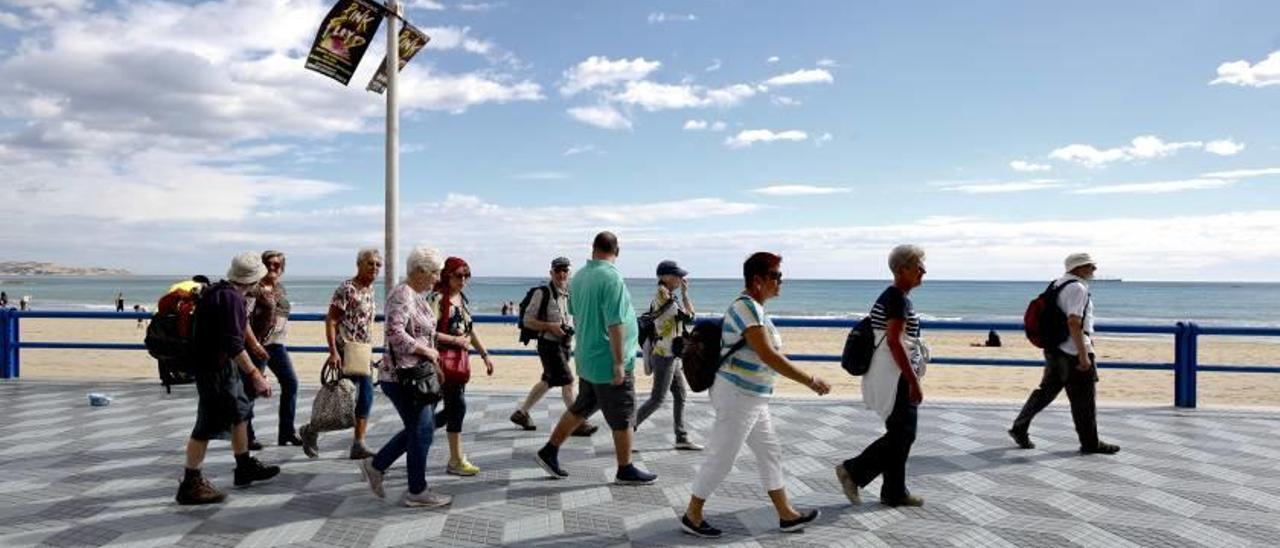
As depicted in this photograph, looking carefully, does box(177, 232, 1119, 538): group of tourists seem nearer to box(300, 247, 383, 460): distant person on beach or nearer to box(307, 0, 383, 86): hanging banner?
box(300, 247, 383, 460): distant person on beach

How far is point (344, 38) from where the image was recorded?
9602 millimetres

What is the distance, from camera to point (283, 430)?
6480mm

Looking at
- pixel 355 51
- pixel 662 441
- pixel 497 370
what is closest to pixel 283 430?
pixel 662 441

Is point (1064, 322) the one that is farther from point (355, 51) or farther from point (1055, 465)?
point (355, 51)

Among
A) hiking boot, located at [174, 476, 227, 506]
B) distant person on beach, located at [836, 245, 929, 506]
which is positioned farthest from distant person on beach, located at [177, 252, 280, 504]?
distant person on beach, located at [836, 245, 929, 506]

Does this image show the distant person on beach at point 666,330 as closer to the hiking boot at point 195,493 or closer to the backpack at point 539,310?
the backpack at point 539,310

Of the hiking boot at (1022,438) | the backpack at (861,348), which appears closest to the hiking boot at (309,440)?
the backpack at (861,348)

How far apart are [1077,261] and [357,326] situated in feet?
18.5

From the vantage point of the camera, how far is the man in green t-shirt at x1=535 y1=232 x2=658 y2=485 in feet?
16.7

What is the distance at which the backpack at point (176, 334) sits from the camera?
4805mm

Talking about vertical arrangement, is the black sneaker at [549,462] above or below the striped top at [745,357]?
below

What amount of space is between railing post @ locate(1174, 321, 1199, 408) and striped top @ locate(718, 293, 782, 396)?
6.59m

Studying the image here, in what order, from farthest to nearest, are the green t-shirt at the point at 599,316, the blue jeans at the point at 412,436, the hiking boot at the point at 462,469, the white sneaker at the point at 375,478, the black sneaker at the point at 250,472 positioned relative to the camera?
the hiking boot at the point at 462,469, the black sneaker at the point at 250,472, the green t-shirt at the point at 599,316, the white sneaker at the point at 375,478, the blue jeans at the point at 412,436

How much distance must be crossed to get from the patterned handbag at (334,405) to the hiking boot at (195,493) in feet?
3.26
